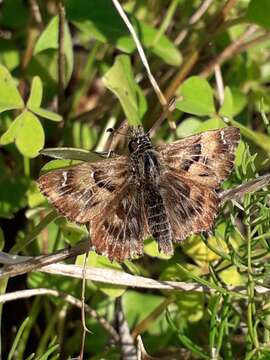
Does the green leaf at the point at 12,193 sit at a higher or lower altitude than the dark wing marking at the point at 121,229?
lower

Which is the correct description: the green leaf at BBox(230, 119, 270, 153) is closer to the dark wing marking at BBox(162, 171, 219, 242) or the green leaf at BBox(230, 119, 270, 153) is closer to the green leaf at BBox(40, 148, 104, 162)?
the dark wing marking at BBox(162, 171, 219, 242)

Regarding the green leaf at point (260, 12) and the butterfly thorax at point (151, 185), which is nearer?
the butterfly thorax at point (151, 185)

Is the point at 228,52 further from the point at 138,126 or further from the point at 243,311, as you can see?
the point at 243,311

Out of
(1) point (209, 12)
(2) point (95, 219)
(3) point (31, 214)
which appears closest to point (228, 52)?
(1) point (209, 12)

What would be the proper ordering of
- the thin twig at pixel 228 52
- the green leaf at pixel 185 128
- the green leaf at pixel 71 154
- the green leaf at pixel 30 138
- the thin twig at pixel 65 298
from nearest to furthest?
the green leaf at pixel 71 154 < the thin twig at pixel 65 298 < the green leaf at pixel 30 138 < the green leaf at pixel 185 128 < the thin twig at pixel 228 52

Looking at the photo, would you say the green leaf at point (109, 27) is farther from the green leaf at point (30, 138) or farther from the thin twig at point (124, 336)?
the thin twig at point (124, 336)

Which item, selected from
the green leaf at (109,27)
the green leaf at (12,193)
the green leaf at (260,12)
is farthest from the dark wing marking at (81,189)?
the green leaf at (260,12)

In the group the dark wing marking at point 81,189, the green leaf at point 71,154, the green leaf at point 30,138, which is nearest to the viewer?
the dark wing marking at point 81,189
